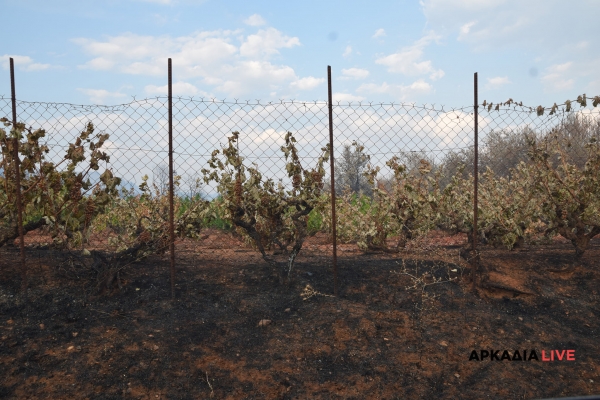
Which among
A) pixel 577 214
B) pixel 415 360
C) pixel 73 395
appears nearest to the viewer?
pixel 73 395

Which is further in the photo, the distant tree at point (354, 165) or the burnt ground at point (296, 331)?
the distant tree at point (354, 165)

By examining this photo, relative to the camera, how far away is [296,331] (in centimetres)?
429

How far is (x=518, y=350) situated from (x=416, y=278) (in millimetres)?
1168

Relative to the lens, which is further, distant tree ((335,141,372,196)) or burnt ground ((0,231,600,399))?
distant tree ((335,141,372,196))

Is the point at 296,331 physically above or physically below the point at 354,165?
below

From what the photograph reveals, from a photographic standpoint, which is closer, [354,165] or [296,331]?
[296,331]

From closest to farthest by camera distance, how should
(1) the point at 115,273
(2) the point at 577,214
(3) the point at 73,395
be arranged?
(3) the point at 73,395, (1) the point at 115,273, (2) the point at 577,214

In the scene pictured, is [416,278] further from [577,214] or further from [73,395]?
[73,395]

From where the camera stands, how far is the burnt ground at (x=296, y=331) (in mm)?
3611

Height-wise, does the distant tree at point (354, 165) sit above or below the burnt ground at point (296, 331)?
above

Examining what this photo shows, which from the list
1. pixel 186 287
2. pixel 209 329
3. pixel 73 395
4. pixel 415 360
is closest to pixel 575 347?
pixel 415 360

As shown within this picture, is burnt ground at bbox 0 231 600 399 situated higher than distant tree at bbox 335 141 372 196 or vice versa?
distant tree at bbox 335 141 372 196

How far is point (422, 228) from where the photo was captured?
19.8 feet

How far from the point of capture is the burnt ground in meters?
3.61
